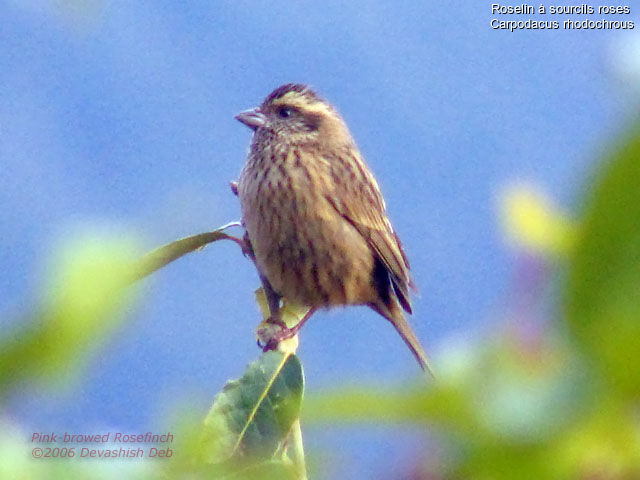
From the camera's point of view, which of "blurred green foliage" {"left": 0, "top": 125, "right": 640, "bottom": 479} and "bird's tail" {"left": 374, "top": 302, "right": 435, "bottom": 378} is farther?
"bird's tail" {"left": 374, "top": 302, "right": 435, "bottom": 378}

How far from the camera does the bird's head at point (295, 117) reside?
5055mm

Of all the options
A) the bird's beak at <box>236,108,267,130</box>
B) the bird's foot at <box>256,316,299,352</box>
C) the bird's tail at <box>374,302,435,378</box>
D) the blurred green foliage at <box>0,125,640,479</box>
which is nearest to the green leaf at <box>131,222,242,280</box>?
the bird's foot at <box>256,316,299,352</box>

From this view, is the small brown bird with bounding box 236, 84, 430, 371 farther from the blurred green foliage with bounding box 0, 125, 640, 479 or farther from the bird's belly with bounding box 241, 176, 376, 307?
the blurred green foliage with bounding box 0, 125, 640, 479

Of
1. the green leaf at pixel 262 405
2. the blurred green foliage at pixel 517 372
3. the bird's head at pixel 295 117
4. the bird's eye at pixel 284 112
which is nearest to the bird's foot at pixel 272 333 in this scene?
the green leaf at pixel 262 405

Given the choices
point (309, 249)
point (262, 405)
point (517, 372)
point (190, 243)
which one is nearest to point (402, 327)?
point (309, 249)

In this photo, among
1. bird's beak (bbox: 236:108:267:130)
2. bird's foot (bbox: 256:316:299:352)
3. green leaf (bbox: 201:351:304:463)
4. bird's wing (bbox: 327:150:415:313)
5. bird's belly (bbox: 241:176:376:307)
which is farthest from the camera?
bird's beak (bbox: 236:108:267:130)

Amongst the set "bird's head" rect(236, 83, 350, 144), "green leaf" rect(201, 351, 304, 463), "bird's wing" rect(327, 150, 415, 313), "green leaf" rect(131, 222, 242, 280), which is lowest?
"green leaf" rect(201, 351, 304, 463)

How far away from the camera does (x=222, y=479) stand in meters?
0.64

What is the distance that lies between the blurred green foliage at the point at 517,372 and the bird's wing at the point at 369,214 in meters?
4.13

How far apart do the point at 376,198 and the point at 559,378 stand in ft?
15.3

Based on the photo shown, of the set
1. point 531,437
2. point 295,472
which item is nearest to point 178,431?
point 295,472

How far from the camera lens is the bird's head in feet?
16.6

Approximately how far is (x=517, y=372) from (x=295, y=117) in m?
4.75

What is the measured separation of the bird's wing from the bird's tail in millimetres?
91
